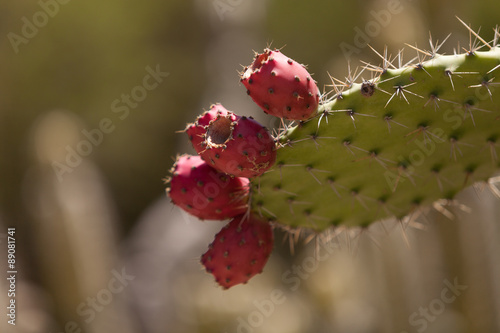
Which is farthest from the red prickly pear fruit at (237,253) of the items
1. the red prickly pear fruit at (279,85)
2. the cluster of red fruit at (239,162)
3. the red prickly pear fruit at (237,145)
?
the red prickly pear fruit at (279,85)

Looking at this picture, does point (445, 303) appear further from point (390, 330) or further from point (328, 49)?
point (328, 49)

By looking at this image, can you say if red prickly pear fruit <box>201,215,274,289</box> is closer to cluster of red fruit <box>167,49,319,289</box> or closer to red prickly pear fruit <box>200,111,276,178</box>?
cluster of red fruit <box>167,49,319,289</box>

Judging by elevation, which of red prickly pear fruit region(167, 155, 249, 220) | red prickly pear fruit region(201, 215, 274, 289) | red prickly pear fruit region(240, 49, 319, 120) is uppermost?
red prickly pear fruit region(240, 49, 319, 120)

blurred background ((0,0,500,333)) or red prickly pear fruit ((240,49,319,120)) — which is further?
blurred background ((0,0,500,333))

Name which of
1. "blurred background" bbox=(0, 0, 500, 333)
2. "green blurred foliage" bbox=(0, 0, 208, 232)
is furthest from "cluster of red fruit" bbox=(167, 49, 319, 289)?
"green blurred foliage" bbox=(0, 0, 208, 232)

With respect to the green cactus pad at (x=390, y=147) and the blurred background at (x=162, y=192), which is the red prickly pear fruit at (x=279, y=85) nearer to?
the green cactus pad at (x=390, y=147)

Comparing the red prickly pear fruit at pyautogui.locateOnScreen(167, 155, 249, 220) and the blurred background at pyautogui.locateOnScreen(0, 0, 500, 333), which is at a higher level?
the red prickly pear fruit at pyautogui.locateOnScreen(167, 155, 249, 220)

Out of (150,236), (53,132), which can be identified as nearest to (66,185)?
(53,132)
